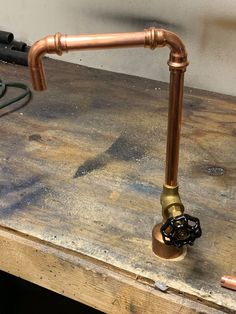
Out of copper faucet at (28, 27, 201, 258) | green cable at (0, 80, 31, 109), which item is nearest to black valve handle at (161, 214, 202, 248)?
copper faucet at (28, 27, 201, 258)

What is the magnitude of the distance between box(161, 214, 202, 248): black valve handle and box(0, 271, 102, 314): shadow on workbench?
1.98 ft

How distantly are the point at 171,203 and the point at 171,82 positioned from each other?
15cm

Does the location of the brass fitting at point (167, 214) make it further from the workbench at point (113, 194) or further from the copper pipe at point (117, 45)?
the copper pipe at point (117, 45)

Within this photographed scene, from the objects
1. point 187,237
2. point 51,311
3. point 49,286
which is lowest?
point 51,311

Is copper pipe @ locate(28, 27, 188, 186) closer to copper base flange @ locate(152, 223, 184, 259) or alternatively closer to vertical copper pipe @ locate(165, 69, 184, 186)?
vertical copper pipe @ locate(165, 69, 184, 186)

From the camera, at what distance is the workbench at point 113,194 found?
0.55 metres

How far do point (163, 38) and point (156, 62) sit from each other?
1.83ft

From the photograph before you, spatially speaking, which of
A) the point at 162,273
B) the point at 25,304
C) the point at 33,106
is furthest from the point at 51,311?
the point at 162,273

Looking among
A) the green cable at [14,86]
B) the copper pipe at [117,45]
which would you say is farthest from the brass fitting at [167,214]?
the green cable at [14,86]

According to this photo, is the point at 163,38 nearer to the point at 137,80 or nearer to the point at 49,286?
the point at 49,286

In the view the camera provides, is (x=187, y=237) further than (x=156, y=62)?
No

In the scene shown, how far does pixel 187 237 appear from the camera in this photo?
0.52m

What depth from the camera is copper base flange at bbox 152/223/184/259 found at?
0.56m

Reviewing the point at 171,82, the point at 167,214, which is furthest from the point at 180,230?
the point at 171,82
